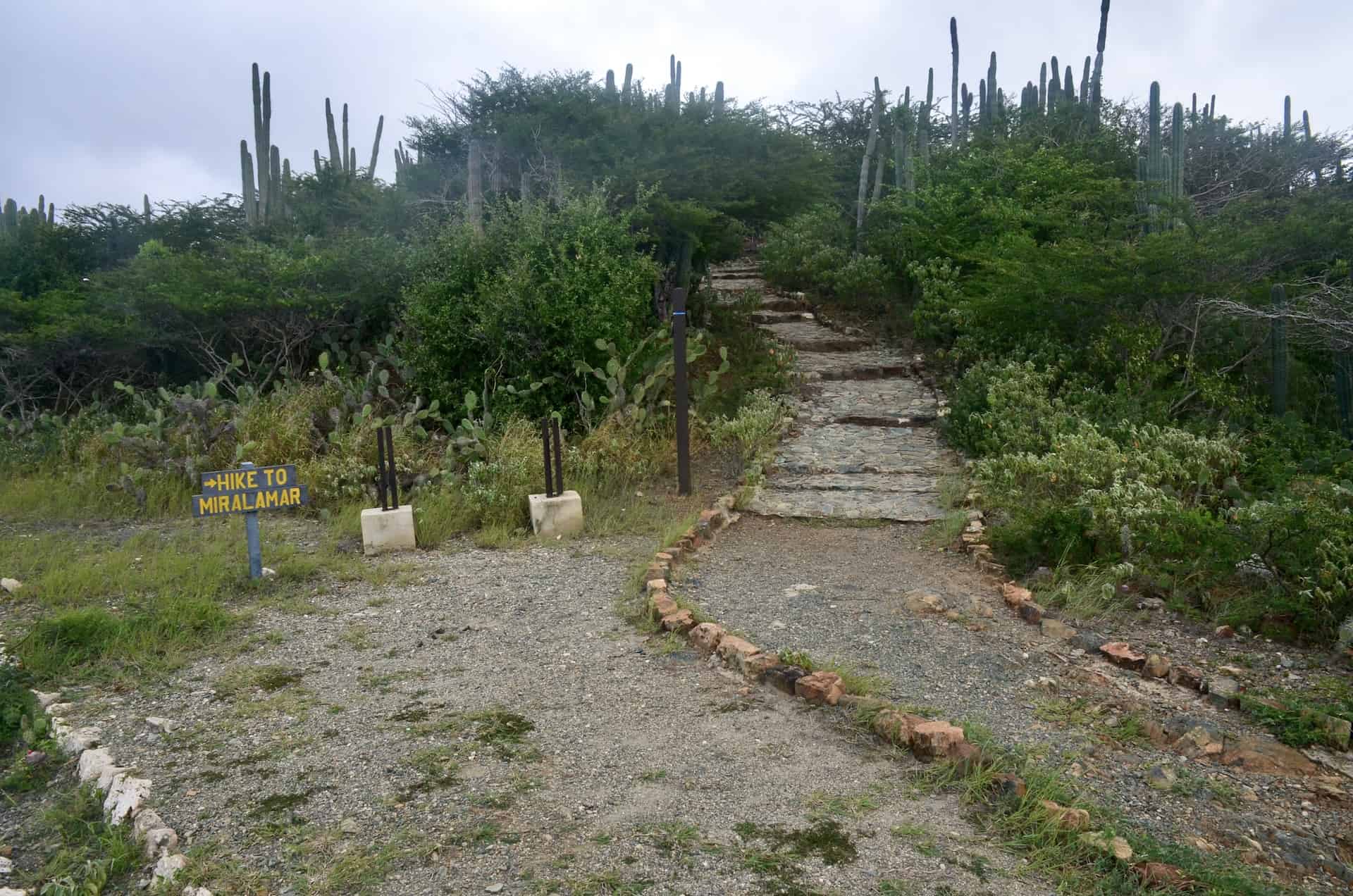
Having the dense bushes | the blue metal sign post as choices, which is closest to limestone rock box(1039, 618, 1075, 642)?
the blue metal sign post

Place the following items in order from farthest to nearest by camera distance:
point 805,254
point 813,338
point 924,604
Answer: point 805,254 → point 813,338 → point 924,604

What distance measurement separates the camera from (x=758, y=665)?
4.57 meters

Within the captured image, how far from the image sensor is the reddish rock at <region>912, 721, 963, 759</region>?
3.72 m

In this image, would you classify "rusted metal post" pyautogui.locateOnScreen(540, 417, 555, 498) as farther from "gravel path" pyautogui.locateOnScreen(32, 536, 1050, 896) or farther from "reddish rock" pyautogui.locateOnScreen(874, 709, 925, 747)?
"reddish rock" pyautogui.locateOnScreen(874, 709, 925, 747)

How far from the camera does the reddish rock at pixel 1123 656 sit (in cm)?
484

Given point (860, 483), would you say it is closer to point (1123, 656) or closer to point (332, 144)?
point (1123, 656)

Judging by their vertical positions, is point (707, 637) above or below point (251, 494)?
below

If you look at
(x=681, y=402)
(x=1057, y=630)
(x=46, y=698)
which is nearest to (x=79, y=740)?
(x=46, y=698)

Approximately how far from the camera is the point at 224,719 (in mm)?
4254

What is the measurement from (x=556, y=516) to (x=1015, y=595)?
3372 millimetres

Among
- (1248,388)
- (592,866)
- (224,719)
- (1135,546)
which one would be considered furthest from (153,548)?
(1248,388)

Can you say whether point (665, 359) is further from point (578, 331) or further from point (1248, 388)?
point (1248, 388)

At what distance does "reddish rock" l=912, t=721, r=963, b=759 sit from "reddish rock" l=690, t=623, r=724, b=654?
131 cm

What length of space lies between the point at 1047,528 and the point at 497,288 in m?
5.71
